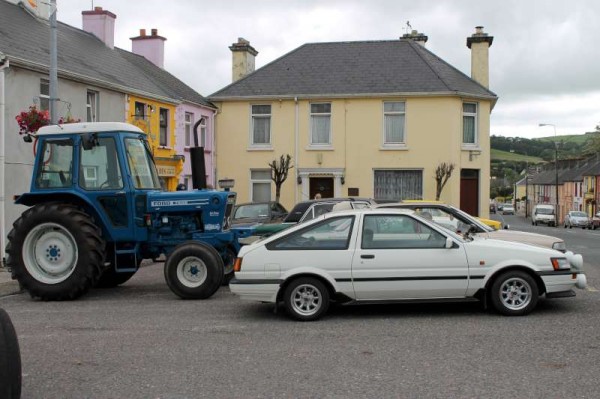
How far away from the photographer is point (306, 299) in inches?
358

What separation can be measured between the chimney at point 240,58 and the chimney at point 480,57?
10551 mm

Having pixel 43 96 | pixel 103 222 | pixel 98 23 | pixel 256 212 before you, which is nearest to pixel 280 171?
pixel 256 212

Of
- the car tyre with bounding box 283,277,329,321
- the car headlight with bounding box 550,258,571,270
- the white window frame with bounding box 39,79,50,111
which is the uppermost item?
the white window frame with bounding box 39,79,50,111

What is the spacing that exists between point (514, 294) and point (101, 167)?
282 inches

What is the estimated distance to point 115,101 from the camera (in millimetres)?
23141

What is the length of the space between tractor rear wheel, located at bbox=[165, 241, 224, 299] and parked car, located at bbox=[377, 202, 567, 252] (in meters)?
3.08

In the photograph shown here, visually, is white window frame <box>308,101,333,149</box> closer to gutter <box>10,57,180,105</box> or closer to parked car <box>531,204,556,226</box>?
gutter <box>10,57,180,105</box>

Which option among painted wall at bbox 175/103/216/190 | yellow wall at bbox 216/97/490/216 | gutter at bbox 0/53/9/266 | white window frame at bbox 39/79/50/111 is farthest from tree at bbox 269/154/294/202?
gutter at bbox 0/53/9/266

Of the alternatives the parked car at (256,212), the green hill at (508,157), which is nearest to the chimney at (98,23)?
the parked car at (256,212)

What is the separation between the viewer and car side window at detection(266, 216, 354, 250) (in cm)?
918

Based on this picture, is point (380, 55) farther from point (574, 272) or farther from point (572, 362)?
point (572, 362)

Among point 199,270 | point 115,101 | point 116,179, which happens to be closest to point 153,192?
point 116,179

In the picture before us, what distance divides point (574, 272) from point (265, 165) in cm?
2216

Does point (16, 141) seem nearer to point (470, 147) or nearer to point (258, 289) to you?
point (258, 289)
